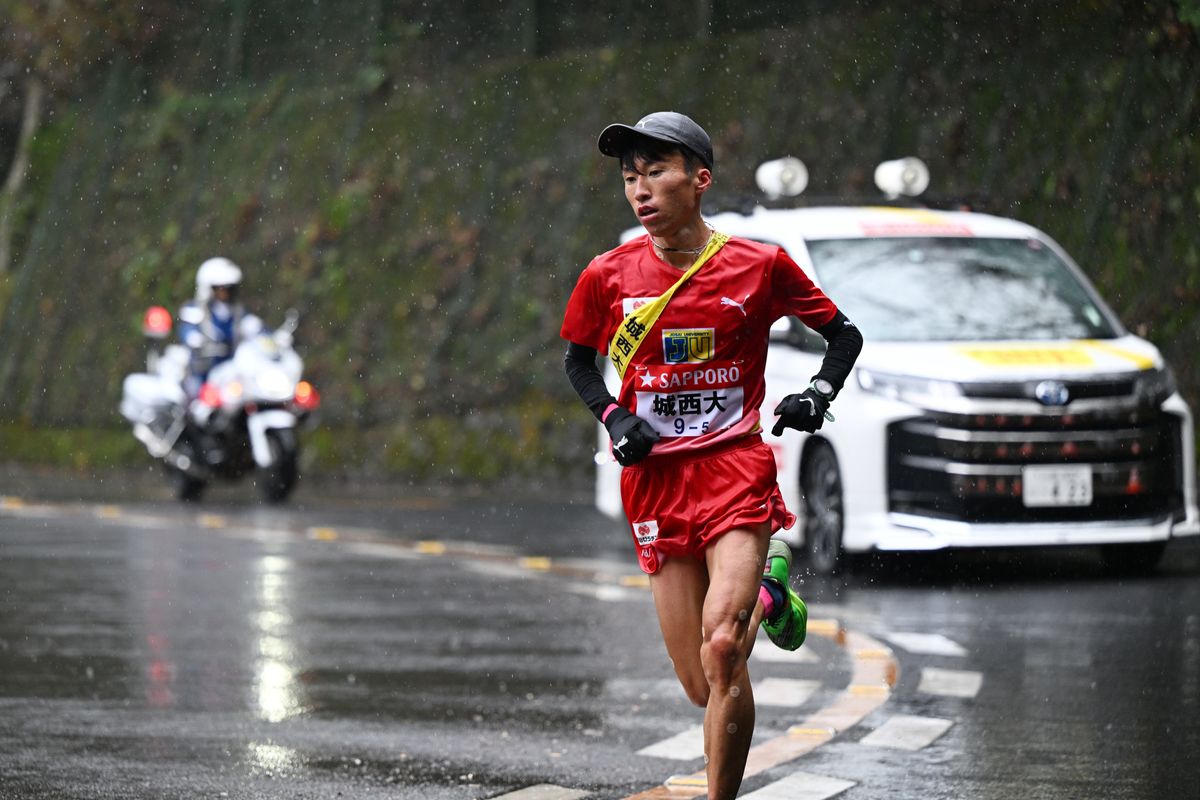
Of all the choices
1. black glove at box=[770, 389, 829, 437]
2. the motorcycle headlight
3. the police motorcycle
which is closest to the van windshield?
black glove at box=[770, 389, 829, 437]

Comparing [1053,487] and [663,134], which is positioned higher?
[663,134]

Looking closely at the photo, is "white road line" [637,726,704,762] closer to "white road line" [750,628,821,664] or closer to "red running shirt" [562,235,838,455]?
"red running shirt" [562,235,838,455]

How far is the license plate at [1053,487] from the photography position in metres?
12.1

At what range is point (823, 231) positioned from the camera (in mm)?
13797

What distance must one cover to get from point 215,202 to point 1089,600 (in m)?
21.9

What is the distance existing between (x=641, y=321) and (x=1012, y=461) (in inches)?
244

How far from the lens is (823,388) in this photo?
639 centimetres

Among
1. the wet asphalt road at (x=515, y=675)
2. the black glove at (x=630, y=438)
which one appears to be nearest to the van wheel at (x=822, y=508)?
the wet asphalt road at (x=515, y=675)

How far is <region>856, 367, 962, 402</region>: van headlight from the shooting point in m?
12.2

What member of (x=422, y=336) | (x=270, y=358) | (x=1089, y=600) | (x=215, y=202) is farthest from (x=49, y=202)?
(x=1089, y=600)

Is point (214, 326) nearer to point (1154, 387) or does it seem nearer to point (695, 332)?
point (1154, 387)

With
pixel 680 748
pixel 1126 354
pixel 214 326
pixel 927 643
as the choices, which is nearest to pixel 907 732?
pixel 680 748

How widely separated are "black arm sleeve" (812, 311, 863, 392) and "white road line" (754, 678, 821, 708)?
2444 millimetres

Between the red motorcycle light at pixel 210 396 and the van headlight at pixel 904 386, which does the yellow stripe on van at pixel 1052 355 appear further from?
the red motorcycle light at pixel 210 396
